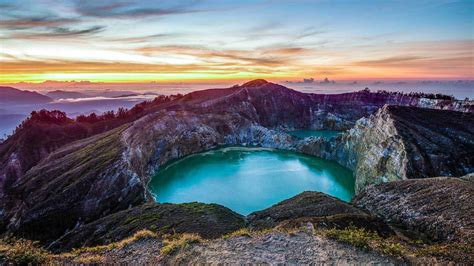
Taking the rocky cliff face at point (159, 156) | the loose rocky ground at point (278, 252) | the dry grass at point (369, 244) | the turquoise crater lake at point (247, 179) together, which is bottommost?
the turquoise crater lake at point (247, 179)

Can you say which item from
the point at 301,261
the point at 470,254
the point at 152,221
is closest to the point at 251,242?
the point at 301,261

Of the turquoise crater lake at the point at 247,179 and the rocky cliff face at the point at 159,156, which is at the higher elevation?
the rocky cliff face at the point at 159,156

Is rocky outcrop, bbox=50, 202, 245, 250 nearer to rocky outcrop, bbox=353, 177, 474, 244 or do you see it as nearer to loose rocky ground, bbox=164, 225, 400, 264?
loose rocky ground, bbox=164, 225, 400, 264

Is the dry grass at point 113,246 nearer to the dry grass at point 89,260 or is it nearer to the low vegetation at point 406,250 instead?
the dry grass at point 89,260

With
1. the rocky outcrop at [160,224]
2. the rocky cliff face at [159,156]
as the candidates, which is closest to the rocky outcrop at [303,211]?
the rocky outcrop at [160,224]

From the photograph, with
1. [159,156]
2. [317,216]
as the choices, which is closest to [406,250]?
[317,216]

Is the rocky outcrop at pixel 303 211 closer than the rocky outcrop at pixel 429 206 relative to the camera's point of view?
No

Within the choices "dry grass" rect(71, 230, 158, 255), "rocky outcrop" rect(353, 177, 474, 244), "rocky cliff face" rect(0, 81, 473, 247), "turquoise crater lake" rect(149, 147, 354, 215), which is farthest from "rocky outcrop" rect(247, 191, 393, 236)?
"rocky cliff face" rect(0, 81, 473, 247)
